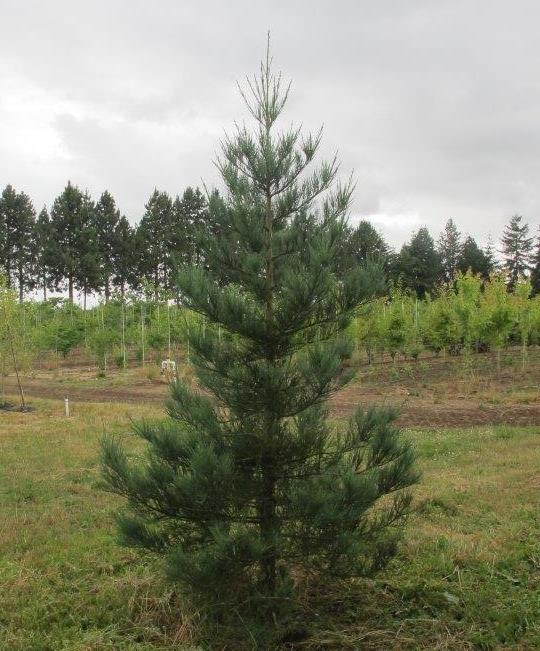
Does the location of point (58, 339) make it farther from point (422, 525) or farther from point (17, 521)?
point (422, 525)

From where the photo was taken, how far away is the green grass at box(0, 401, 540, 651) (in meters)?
4.07

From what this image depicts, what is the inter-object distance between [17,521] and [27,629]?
255 cm

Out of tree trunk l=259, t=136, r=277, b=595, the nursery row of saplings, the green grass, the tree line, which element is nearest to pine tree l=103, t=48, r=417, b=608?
tree trunk l=259, t=136, r=277, b=595

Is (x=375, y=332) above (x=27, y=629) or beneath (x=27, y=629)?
above

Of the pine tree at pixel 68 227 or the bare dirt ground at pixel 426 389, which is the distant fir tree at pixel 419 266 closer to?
the bare dirt ground at pixel 426 389

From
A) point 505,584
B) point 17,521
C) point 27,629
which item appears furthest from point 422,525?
point 17,521

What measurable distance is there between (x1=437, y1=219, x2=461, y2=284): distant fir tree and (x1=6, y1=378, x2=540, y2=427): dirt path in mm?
38612

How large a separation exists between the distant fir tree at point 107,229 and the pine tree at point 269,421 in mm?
45320

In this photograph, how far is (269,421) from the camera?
13.9ft

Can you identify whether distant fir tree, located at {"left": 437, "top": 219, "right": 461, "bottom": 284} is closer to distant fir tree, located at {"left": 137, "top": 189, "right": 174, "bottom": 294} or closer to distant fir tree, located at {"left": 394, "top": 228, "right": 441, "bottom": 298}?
distant fir tree, located at {"left": 394, "top": 228, "right": 441, "bottom": 298}

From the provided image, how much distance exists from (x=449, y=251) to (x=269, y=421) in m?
62.7

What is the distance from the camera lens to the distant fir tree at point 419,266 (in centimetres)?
5047

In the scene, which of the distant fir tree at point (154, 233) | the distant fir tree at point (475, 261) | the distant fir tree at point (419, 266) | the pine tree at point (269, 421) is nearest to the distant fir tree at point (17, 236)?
the distant fir tree at point (154, 233)

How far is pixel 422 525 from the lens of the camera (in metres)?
6.22
